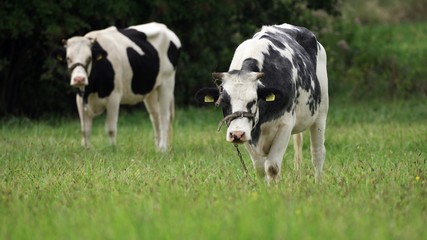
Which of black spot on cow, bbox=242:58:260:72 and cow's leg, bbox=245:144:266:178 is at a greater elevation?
black spot on cow, bbox=242:58:260:72

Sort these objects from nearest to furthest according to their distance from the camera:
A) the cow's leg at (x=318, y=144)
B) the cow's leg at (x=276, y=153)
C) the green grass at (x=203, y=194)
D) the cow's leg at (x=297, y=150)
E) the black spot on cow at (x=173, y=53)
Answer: the green grass at (x=203, y=194)
the cow's leg at (x=276, y=153)
the cow's leg at (x=318, y=144)
the cow's leg at (x=297, y=150)
the black spot on cow at (x=173, y=53)

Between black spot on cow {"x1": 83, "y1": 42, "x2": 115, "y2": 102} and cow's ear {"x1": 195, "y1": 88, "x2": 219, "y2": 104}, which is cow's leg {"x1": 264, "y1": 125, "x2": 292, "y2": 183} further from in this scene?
black spot on cow {"x1": 83, "y1": 42, "x2": 115, "y2": 102}

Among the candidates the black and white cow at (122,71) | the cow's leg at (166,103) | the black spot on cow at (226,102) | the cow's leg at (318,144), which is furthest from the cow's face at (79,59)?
the black spot on cow at (226,102)

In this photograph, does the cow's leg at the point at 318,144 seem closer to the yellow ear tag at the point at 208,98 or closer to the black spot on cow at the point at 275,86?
the black spot on cow at the point at 275,86

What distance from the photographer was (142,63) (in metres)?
14.7

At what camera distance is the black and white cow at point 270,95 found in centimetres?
841

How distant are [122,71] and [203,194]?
280 inches

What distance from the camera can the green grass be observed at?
6016mm

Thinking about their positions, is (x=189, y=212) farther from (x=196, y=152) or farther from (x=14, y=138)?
(x=14, y=138)

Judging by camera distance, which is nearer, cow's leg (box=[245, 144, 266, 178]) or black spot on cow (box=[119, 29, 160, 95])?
cow's leg (box=[245, 144, 266, 178])

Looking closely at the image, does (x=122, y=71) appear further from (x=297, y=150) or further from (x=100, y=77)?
(x=297, y=150)

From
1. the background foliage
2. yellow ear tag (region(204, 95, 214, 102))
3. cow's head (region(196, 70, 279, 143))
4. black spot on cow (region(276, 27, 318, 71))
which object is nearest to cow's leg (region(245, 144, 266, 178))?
cow's head (region(196, 70, 279, 143))

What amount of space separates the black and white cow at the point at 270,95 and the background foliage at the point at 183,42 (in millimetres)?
9090

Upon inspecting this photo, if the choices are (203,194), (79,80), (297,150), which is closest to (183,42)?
(79,80)
